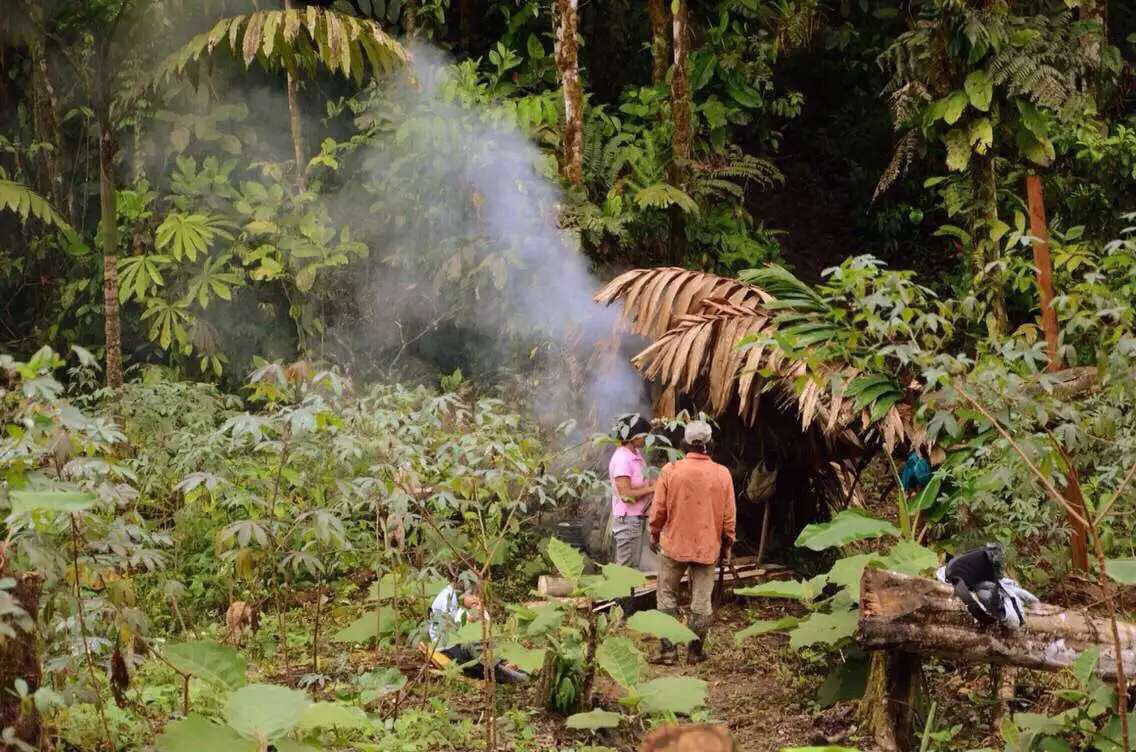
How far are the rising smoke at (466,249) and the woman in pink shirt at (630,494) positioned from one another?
8.52 feet

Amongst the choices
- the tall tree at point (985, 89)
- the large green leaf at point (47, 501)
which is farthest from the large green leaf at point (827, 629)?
the tall tree at point (985, 89)

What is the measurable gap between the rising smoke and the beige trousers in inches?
141

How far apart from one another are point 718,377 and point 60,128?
7429 mm

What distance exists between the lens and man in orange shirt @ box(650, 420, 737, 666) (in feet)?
26.4

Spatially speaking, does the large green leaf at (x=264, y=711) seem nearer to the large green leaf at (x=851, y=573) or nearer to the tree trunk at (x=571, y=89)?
the large green leaf at (x=851, y=573)

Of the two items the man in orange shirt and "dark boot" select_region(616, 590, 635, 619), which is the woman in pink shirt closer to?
"dark boot" select_region(616, 590, 635, 619)

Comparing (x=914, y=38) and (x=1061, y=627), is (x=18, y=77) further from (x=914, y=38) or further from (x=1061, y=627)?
(x=1061, y=627)

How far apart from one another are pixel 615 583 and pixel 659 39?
8.00 meters

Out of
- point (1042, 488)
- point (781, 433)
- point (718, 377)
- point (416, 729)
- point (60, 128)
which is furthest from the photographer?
point (60, 128)

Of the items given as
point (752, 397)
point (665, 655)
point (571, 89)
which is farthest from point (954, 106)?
point (665, 655)

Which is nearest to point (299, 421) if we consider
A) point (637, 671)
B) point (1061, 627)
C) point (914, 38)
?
point (637, 671)

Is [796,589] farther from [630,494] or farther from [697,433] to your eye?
[630,494]

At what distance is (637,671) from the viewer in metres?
6.10

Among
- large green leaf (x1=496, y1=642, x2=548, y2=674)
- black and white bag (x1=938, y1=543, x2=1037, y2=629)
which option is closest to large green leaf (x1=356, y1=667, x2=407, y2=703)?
large green leaf (x1=496, y1=642, x2=548, y2=674)
